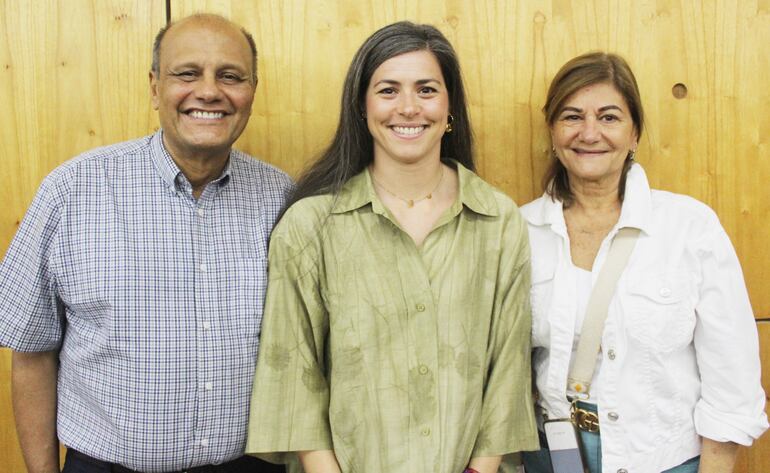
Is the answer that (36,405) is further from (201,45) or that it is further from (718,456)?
(718,456)

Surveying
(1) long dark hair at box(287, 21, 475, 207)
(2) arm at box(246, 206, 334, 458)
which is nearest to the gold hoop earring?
(1) long dark hair at box(287, 21, 475, 207)

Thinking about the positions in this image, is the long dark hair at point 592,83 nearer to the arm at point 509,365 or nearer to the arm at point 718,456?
the arm at point 509,365

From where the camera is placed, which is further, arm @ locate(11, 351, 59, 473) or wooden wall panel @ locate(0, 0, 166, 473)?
wooden wall panel @ locate(0, 0, 166, 473)

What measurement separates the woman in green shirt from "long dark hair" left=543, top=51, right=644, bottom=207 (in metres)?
0.41

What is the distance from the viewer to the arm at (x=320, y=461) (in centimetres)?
181

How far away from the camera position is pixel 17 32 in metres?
2.33

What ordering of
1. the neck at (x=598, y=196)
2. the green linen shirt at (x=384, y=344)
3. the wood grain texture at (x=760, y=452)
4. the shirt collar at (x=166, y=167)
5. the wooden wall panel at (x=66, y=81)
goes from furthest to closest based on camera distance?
the wood grain texture at (x=760, y=452) → the wooden wall panel at (x=66, y=81) → the neck at (x=598, y=196) → the shirt collar at (x=166, y=167) → the green linen shirt at (x=384, y=344)

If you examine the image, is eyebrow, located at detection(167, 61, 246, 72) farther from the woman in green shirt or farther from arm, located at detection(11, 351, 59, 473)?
arm, located at detection(11, 351, 59, 473)

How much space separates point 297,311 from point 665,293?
1.01 m

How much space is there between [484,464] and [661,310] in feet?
2.11

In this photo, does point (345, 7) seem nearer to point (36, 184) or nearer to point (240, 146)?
point (240, 146)

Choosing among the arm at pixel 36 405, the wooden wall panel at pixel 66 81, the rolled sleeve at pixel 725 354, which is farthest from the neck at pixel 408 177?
the arm at pixel 36 405

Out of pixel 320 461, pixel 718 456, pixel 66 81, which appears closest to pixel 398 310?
pixel 320 461

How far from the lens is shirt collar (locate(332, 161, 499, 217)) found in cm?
188
